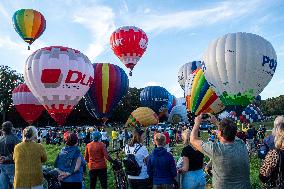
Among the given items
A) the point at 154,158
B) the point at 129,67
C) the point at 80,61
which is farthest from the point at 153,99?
the point at 154,158

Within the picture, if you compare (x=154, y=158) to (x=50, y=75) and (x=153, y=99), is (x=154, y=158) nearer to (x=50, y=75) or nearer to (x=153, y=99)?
(x=50, y=75)

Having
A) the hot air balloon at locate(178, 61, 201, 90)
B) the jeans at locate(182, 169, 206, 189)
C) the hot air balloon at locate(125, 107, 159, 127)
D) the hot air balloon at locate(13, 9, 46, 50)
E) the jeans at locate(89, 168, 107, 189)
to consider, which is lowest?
the jeans at locate(89, 168, 107, 189)

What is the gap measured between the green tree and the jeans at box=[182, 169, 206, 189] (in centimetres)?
7568

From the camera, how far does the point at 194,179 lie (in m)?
6.33

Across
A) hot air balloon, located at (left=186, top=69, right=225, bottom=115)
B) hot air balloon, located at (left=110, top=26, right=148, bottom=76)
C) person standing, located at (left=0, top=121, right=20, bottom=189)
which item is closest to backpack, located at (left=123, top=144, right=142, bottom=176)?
person standing, located at (left=0, top=121, right=20, bottom=189)

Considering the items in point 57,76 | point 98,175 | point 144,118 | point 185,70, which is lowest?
point 98,175

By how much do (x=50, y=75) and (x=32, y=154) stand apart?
1626 cm

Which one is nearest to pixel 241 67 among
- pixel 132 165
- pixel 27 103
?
pixel 132 165

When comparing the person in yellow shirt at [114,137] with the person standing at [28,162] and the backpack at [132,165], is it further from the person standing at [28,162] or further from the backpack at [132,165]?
the person standing at [28,162]

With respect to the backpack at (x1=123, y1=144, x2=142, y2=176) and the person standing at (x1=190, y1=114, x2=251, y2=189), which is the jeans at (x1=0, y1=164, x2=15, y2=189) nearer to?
the backpack at (x1=123, y1=144, x2=142, y2=176)

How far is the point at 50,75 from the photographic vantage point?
866 inches

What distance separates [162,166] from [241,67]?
15.3m

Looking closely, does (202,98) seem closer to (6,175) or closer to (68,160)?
(6,175)

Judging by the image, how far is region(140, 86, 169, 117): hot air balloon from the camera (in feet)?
164
